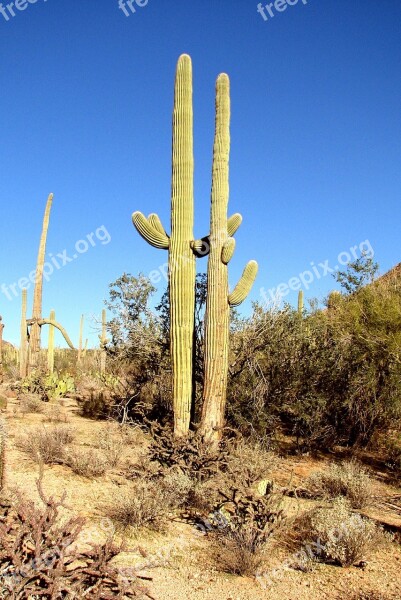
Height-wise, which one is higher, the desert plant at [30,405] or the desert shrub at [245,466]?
the desert plant at [30,405]

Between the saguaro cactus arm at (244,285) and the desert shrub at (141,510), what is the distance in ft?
11.7

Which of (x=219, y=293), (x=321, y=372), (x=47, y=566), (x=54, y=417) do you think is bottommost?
(x=47, y=566)

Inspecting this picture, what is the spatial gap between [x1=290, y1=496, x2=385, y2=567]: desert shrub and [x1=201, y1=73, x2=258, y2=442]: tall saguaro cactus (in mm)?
2799

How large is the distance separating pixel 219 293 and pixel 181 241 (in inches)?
A: 46.8

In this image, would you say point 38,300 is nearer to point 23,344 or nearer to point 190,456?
point 23,344

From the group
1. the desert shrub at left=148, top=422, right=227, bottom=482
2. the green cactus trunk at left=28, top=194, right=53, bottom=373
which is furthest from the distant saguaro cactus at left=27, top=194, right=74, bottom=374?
the desert shrub at left=148, top=422, right=227, bottom=482

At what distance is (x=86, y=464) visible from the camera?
7195 mm

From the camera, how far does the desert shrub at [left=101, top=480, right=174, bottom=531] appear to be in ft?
17.4

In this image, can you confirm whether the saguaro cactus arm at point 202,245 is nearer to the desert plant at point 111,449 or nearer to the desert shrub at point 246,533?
the desert plant at point 111,449

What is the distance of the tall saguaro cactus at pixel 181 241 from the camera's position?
811cm

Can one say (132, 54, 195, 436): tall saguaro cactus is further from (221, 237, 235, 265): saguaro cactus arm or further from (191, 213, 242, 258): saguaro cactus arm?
(221, 237, 235, 265): saguaro cactus arm

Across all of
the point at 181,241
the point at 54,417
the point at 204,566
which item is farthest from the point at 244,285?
the point at 54,417

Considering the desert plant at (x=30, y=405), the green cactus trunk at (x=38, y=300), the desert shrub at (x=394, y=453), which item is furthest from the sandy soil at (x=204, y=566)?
the green cactus trunk at (x=38, y=300)

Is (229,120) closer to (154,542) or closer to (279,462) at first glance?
(279,462)
